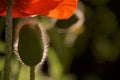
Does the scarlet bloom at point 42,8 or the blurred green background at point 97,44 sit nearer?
the scarlet bloom at point 42,8

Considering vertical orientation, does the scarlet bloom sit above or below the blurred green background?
above

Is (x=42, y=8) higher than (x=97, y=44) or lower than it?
higher

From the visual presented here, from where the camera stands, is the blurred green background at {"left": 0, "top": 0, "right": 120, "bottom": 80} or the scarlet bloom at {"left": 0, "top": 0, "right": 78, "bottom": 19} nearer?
the scarlet bloom at {"left": 0, "top": 0, "right": 78, "bottom": 19}

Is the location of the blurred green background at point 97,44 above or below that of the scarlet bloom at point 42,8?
below

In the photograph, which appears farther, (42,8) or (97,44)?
(97,44)

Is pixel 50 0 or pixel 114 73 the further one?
pixel 114 73

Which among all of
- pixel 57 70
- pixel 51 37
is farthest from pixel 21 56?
pixel 51 37

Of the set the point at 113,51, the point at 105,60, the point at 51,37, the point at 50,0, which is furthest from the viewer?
the point at 105,60

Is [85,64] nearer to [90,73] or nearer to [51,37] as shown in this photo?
[90,73]
